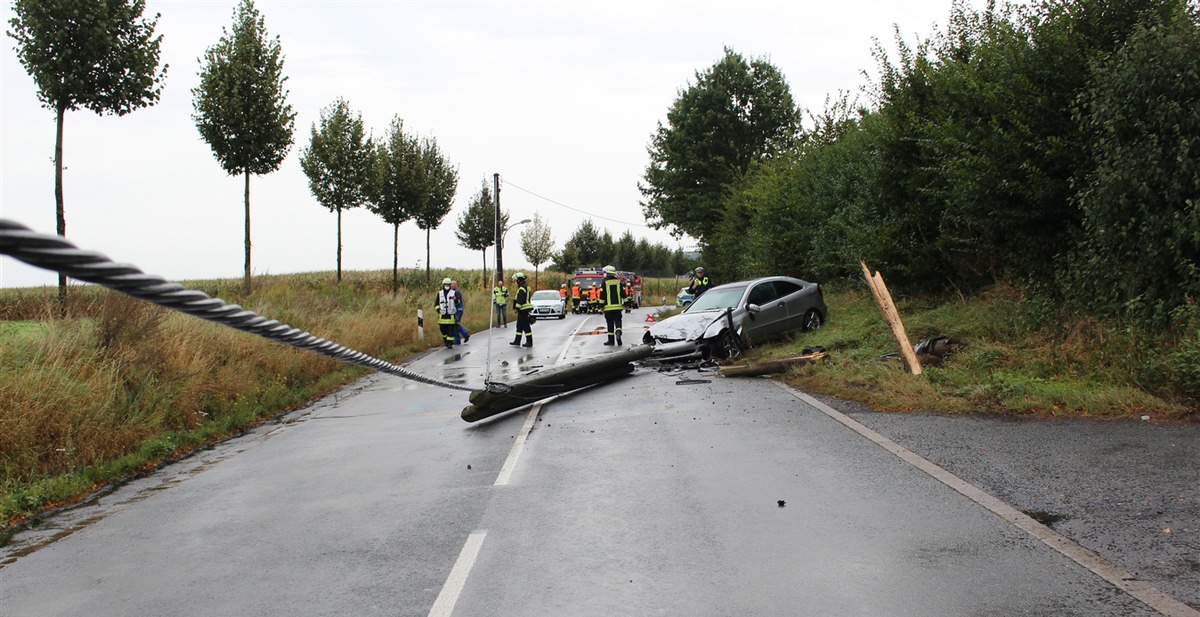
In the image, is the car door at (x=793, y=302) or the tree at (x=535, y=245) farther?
the tree at (x=535, y=245)

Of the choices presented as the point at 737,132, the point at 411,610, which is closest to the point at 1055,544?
the point at 411,610

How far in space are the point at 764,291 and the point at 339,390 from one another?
8378mm

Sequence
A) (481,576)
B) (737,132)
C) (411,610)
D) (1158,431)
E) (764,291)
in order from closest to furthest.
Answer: (411,610) → (481,576) → (1158,431) → (764,291) → (737,132)

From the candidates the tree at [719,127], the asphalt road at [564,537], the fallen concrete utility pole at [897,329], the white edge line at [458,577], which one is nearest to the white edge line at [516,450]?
the asphalt road at [564,537]

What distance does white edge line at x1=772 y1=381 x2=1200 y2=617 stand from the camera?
3912mm

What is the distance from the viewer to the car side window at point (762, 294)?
1677 centimetres

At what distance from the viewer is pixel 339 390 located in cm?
1513

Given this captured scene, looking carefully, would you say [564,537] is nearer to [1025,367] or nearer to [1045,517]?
[1045,517]

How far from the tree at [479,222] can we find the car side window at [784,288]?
42.9 metres

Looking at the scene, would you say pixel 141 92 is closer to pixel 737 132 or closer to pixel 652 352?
pixel 652 352

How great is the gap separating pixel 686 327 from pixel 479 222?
4650cm

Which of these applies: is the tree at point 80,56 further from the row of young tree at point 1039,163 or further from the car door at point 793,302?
the row of young tree at point 1039,163

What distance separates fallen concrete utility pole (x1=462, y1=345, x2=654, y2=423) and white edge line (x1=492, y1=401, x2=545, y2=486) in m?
0.27

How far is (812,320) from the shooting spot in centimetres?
1828
